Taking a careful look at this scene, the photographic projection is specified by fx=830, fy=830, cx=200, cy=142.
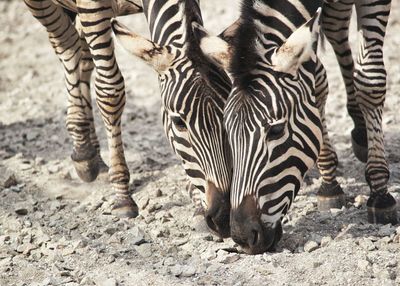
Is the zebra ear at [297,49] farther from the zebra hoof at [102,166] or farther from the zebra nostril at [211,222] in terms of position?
the zebra hoof at [102,166]

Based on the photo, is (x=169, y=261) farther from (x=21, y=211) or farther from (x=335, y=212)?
(x=21, y=211)

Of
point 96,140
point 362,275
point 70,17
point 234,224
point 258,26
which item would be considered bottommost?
point 362,275

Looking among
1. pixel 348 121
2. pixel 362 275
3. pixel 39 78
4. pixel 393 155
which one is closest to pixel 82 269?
pixel 362 275

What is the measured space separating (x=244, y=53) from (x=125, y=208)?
2615 millimetres

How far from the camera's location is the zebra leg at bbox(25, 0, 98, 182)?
31.0 feet

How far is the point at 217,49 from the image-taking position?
648cm

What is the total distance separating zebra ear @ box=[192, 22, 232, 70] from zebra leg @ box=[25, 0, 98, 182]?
3.21 metres

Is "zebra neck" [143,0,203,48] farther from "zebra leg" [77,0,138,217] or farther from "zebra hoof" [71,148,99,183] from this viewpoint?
"zebra hoof" [71,148,99,183]

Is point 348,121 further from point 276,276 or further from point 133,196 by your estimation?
point 276,276

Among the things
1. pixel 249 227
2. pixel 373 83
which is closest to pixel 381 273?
pixel 249 227

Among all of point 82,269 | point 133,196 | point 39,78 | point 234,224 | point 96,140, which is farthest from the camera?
point 39,78

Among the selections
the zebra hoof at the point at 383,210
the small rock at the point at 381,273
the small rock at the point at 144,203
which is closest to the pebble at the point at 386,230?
the zebra hoof at the point at 383,210

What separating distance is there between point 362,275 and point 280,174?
0.97 meters

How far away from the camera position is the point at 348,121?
10.4 m
